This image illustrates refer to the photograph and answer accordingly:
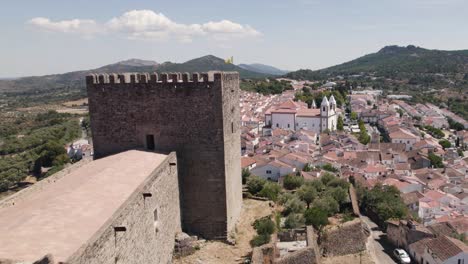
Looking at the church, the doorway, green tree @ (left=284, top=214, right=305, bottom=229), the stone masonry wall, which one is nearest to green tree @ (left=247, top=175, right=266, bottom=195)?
green tree @ (left=284, top=214, right=305, bottom=229)

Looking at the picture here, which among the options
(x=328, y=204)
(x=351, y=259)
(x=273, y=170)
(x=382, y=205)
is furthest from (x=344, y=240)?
(x=273, y=170)

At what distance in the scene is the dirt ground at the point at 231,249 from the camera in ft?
38.0

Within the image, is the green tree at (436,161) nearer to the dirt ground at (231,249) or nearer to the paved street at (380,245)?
the paved street at (380,245)

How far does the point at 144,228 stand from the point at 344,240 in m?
9.81

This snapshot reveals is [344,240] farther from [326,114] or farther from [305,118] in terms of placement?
[305,118]

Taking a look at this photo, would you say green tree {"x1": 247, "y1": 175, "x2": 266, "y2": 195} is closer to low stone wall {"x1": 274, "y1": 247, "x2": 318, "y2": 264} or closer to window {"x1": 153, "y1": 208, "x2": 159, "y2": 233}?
low stone wall {"x1": 274, "y1": 247, "x2": 318, "y2": 264}

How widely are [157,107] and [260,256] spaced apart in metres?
5.38

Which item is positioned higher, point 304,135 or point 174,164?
point 174,164

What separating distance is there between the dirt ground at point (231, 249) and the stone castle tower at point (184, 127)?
0.52m

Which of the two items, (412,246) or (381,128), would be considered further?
(381,128)

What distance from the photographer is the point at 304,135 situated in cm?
6031

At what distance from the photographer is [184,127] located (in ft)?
41.9

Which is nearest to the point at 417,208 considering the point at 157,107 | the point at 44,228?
the point at 157,107

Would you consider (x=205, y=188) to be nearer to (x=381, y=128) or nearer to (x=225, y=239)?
(x=225, y=239)
